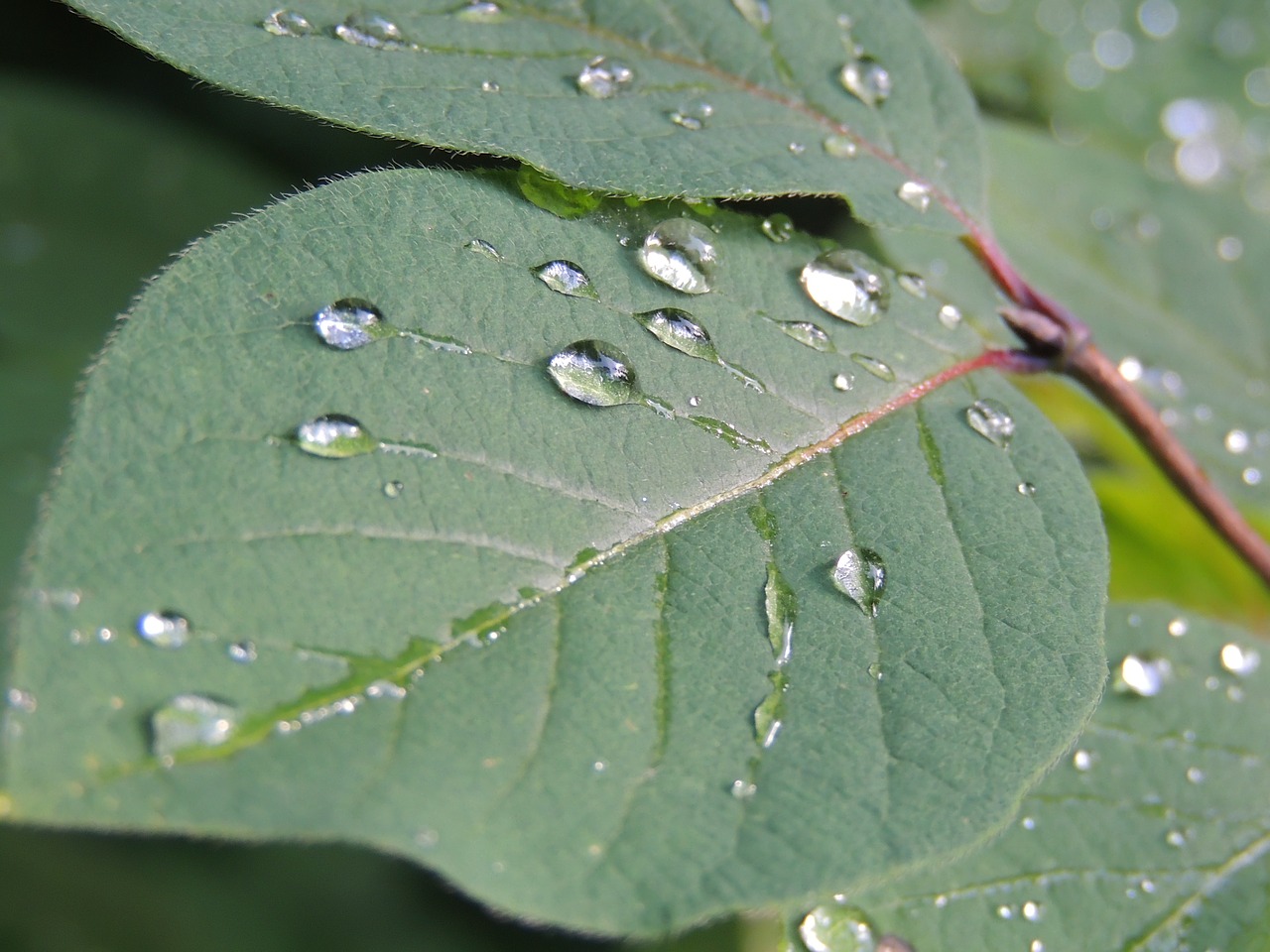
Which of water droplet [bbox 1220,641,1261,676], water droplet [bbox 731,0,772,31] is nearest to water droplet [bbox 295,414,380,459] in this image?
water droplet [bbox 731,0,772,31]

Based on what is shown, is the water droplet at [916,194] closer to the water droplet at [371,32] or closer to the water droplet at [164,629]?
the water droplet at [371,32]

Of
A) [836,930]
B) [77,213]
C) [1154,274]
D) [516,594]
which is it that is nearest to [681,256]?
[516,594]

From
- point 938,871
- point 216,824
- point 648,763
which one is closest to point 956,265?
point 938,871

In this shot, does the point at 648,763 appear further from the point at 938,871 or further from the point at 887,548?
the point at 938,871

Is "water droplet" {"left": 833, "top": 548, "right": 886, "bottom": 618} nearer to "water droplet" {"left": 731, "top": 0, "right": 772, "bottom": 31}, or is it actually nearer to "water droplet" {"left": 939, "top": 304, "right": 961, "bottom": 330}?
"water droplet" {"left": 939, "top": 304, "right": 961, "bottom": 330}

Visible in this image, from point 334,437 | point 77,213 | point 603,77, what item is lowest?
point 77,213

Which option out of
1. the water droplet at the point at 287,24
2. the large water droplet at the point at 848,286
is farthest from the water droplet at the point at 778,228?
the water droplet at the point at 287,24

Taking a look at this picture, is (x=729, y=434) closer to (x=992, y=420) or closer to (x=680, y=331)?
(x=680, y=331)
